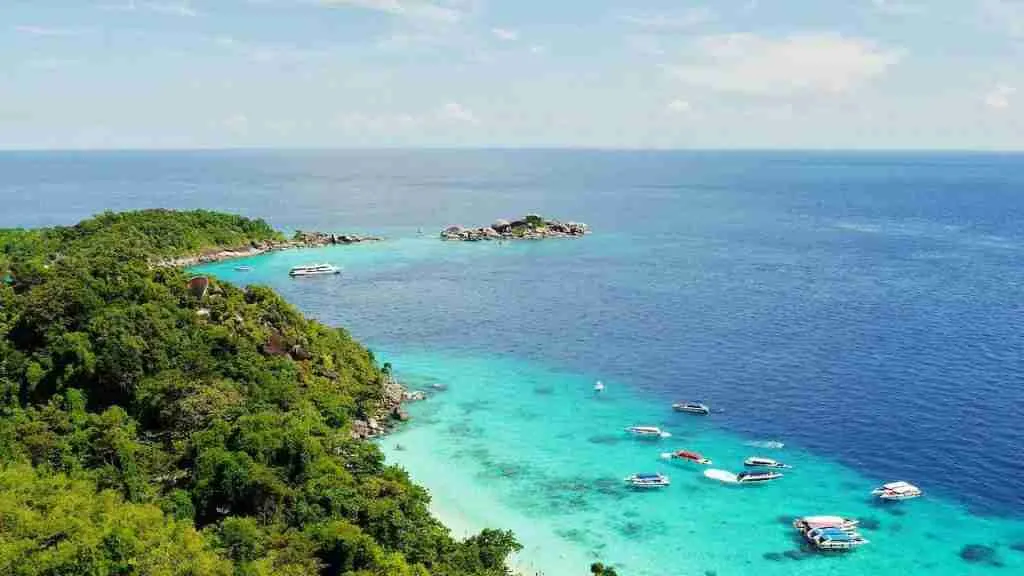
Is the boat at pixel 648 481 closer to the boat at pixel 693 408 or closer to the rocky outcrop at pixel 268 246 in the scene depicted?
the boat at pixel 693 408

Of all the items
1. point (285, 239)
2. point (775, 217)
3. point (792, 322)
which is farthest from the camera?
point (775, 217)

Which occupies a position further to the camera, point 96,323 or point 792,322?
point 792,322

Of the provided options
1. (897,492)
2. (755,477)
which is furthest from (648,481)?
(897,492)

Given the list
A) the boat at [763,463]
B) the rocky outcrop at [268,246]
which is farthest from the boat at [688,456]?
the rocky outcrop at [268,246]

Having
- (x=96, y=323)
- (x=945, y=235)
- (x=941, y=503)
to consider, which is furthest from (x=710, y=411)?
(x=945, y=235)

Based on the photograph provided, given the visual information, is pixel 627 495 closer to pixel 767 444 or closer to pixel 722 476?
pixel 722 476

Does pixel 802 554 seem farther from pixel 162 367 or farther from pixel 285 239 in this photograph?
pixel 285 239

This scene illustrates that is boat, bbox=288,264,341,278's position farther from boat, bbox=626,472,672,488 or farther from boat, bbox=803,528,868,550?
boat, bbox=803,528,868,550
